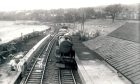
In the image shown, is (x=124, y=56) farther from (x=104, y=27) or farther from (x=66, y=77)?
(x=104, y=27)

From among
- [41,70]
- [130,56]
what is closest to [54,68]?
[41,70]

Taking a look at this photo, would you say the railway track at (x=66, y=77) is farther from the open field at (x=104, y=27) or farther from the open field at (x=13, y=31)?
the open field at (x=104, y=27)

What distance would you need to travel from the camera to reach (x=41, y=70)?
80.3 ft

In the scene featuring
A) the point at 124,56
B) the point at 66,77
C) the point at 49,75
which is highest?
the point at 124,56

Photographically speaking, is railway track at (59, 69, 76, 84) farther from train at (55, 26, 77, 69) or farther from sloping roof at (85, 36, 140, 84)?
sloping roof at (85, 36, 140, 84)

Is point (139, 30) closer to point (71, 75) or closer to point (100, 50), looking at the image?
point (100, 50)

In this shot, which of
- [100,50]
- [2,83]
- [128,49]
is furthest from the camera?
[100,50]

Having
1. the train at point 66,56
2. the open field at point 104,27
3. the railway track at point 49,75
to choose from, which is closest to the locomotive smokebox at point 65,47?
the train at point 66,56

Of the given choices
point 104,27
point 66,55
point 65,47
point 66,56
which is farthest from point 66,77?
point 104,27

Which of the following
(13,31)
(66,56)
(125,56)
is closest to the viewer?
(66,56)

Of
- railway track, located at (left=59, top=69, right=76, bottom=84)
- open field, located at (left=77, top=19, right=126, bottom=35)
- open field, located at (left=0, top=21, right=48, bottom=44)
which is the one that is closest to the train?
railway track, located at (left=59, top=69, right=76, bottom=84)

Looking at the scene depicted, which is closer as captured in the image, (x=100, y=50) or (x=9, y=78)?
(x=9, y=78)

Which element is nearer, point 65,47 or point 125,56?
point 65,47

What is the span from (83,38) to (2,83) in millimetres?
32153
